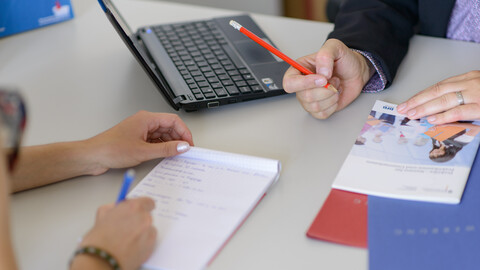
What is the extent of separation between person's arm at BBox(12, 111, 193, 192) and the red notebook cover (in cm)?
24

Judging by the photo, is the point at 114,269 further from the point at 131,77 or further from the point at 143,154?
the point at 131,77

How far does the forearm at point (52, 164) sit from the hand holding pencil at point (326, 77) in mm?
321

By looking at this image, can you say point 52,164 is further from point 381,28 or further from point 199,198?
point 381,28

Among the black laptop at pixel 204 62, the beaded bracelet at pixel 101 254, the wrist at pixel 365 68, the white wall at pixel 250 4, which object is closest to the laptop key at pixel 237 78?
the black laptop at pixel 204 62

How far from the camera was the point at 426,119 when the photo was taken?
3.05ft

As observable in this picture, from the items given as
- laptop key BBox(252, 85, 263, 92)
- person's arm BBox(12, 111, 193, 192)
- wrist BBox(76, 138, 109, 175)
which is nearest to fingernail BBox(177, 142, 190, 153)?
person's arm BBox(12, 111, 193, 192)

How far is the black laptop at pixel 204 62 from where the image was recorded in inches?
39.1

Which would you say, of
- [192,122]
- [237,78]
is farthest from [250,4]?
[192,122]

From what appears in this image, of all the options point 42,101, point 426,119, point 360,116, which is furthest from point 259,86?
point 42,101

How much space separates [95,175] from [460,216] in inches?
→ 20.7

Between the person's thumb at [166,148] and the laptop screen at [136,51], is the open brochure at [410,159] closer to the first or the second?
the person's thumb at [166,148]

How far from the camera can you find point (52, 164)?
0.84 m

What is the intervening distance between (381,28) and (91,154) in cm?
64

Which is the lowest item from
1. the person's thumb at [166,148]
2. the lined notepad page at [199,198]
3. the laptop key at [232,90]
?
the laptop key at [232,90]
